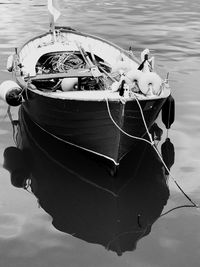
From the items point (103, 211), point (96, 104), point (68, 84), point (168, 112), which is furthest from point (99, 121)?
point (168, 112)

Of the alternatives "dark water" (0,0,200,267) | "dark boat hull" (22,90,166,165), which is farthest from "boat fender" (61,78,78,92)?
"dark water" (0,0,200,267)

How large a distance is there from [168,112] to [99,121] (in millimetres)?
2857

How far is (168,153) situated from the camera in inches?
442

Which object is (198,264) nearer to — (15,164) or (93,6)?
(15,164)

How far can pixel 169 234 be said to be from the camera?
8070 mm

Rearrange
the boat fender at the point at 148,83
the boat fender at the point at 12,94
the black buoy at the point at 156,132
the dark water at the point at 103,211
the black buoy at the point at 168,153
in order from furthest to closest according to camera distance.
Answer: the black buoy at the point at 156,132, the boat fender at the point at 12,94, the black buoy at the point at 168,153, the boat fender at the point at 148,83, the dark water at the point at 103,211

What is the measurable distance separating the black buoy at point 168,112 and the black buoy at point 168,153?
1.57 ft

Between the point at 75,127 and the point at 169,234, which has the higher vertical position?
the point at 75,127

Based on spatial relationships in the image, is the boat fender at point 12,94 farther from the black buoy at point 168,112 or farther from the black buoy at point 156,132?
the black buoy at point 168,112

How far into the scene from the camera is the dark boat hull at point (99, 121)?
31.0 ft

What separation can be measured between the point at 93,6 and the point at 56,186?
25728 millimetres

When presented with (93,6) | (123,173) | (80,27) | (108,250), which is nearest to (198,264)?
(108,250)

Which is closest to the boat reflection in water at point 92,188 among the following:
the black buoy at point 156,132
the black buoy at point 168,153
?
the black buoy at point 168,153

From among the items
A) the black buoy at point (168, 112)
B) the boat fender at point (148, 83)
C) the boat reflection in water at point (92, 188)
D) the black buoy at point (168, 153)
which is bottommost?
the black buoy at point (168, 153)
